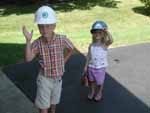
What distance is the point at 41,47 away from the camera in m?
5.32

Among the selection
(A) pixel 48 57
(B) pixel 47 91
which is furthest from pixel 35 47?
(B) pixel 47 91

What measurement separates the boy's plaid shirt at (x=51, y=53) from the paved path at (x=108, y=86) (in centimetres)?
120

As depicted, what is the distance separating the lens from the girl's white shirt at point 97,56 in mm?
6453

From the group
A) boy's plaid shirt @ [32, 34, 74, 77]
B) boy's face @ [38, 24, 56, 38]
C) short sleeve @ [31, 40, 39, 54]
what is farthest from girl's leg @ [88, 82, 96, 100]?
boy's face @ [38, 24, 56, 38]

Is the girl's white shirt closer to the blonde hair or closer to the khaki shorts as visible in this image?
the blonde hair

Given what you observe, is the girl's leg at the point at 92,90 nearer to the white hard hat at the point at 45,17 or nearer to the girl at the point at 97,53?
the girl at the point at 97,53

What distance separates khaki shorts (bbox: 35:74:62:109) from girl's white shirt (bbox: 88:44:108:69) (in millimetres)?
1116

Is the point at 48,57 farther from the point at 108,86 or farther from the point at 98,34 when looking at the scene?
the point at 108,86

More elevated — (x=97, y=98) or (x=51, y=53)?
(x=51, y=53)

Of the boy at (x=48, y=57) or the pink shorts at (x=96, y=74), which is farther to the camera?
the pink shorts at (x=96, y=74)

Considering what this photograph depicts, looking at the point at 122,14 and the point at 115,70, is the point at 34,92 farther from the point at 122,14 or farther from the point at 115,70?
the point at 122,14

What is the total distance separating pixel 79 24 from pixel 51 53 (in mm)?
6108

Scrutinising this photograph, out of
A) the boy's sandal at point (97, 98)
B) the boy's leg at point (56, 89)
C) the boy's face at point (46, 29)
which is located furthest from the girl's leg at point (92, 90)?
the boy's face at point (46, 29)

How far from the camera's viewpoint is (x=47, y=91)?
5.46m
